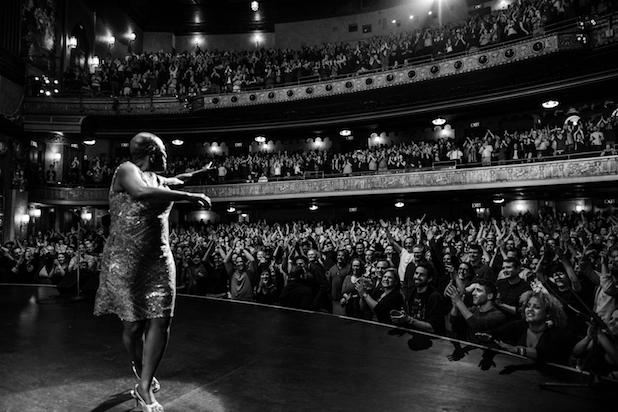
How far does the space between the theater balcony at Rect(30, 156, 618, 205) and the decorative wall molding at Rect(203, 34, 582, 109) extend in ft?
13.0

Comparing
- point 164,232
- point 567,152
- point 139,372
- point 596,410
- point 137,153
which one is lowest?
point 596,410

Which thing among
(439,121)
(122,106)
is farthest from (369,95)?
(122,106)

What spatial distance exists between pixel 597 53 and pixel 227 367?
674 inches

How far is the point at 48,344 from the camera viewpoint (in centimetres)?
396

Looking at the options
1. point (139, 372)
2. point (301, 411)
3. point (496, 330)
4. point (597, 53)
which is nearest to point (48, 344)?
point (139, 372)

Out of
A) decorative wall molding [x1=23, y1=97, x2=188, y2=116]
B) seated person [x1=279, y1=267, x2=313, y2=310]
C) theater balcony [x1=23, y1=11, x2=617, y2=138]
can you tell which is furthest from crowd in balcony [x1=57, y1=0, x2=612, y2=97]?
seated person [x1=279, y1=267, x2=313, y2=310]

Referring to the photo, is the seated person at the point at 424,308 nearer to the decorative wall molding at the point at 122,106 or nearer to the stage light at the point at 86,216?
the decorative wall molding at the point at 122,106

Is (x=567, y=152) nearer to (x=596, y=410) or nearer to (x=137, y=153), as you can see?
(x=596, y=410)

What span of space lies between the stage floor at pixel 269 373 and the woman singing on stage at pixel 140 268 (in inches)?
14.8

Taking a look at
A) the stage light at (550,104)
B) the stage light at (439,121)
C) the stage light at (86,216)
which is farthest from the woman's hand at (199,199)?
the stage light at (86,216)

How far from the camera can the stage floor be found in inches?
108

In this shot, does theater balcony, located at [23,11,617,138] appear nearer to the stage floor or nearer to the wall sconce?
the wall sconce

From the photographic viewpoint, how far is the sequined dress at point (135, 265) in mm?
2705

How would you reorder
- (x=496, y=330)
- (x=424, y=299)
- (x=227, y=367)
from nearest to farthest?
(x=227, y=367) → (x=496, y=330) → (x=424, y=299)
